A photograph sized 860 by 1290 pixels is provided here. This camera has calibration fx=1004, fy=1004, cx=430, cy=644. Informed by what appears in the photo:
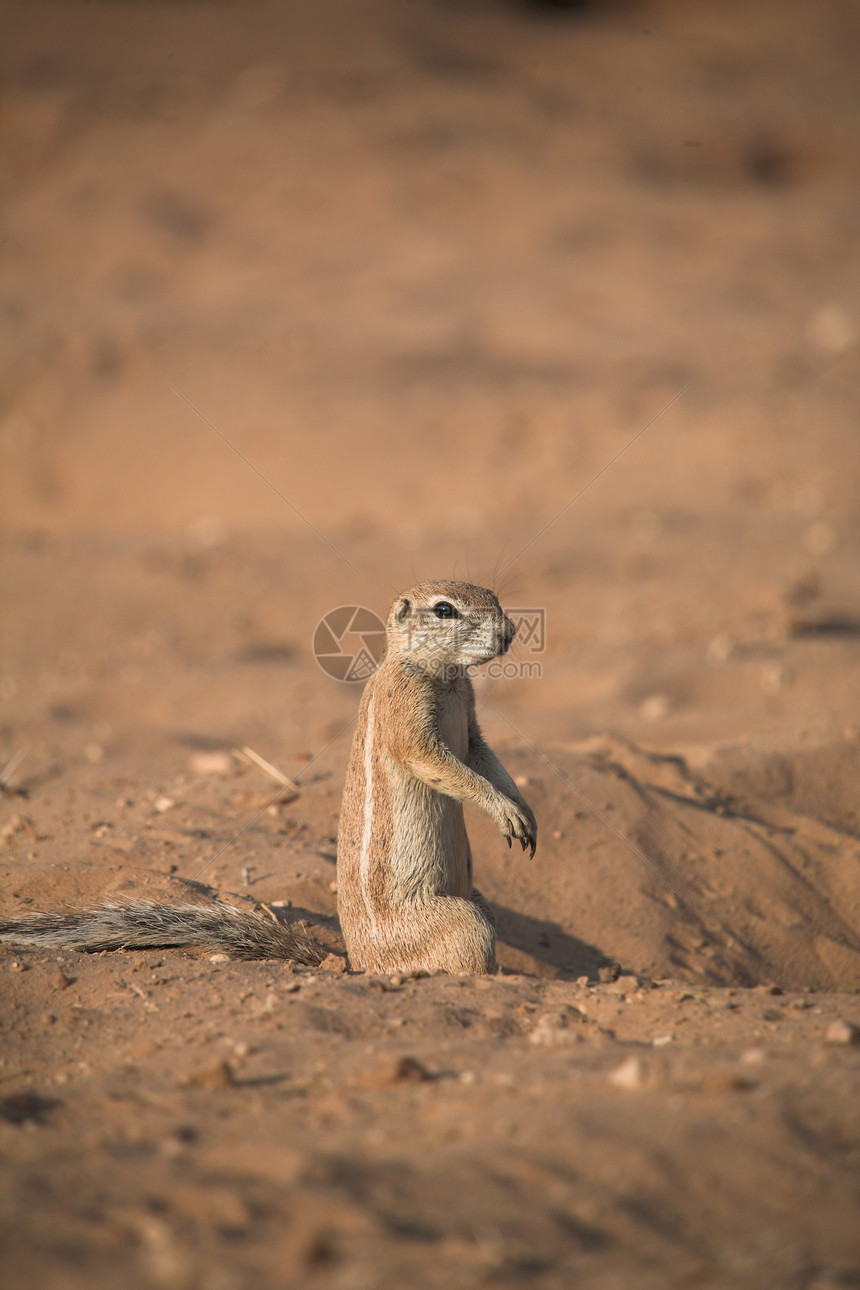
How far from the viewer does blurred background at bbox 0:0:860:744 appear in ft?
29.8

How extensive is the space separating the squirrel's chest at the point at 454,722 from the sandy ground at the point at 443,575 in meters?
1.00

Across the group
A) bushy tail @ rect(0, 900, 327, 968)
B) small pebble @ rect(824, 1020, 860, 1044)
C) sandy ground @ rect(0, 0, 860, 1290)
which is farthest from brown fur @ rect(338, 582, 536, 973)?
small pebble @ rect(824, 1020, 860, 1044)

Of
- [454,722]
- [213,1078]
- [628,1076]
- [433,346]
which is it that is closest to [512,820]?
[454,722]

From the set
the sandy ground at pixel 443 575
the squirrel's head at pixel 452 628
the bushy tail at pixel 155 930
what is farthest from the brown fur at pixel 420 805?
the sandy ground at pixel 443 575

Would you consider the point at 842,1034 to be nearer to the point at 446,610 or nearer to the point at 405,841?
the point at 405,841

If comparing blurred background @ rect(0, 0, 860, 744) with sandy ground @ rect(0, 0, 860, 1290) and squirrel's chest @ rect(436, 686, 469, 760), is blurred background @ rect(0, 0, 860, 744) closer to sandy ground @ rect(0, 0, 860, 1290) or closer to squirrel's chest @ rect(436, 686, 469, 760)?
sandy ground @ rect(0, 0, 860, 1290)

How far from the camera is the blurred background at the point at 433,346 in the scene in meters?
9.09

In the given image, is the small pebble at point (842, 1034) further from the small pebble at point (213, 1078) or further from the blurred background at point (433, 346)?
the blurred background at point (433, 346)

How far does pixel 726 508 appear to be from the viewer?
1108cm

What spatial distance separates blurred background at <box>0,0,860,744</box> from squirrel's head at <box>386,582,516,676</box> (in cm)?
326

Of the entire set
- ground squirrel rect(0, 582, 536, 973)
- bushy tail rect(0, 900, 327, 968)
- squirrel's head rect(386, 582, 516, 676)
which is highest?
squirrel's head rect(386, 582, 516, 676)

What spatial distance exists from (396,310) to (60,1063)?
1395 cm

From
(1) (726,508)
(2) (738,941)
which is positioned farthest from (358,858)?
(1) (726,508)

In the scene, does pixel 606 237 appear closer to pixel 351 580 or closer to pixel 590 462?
pixel 590 462
